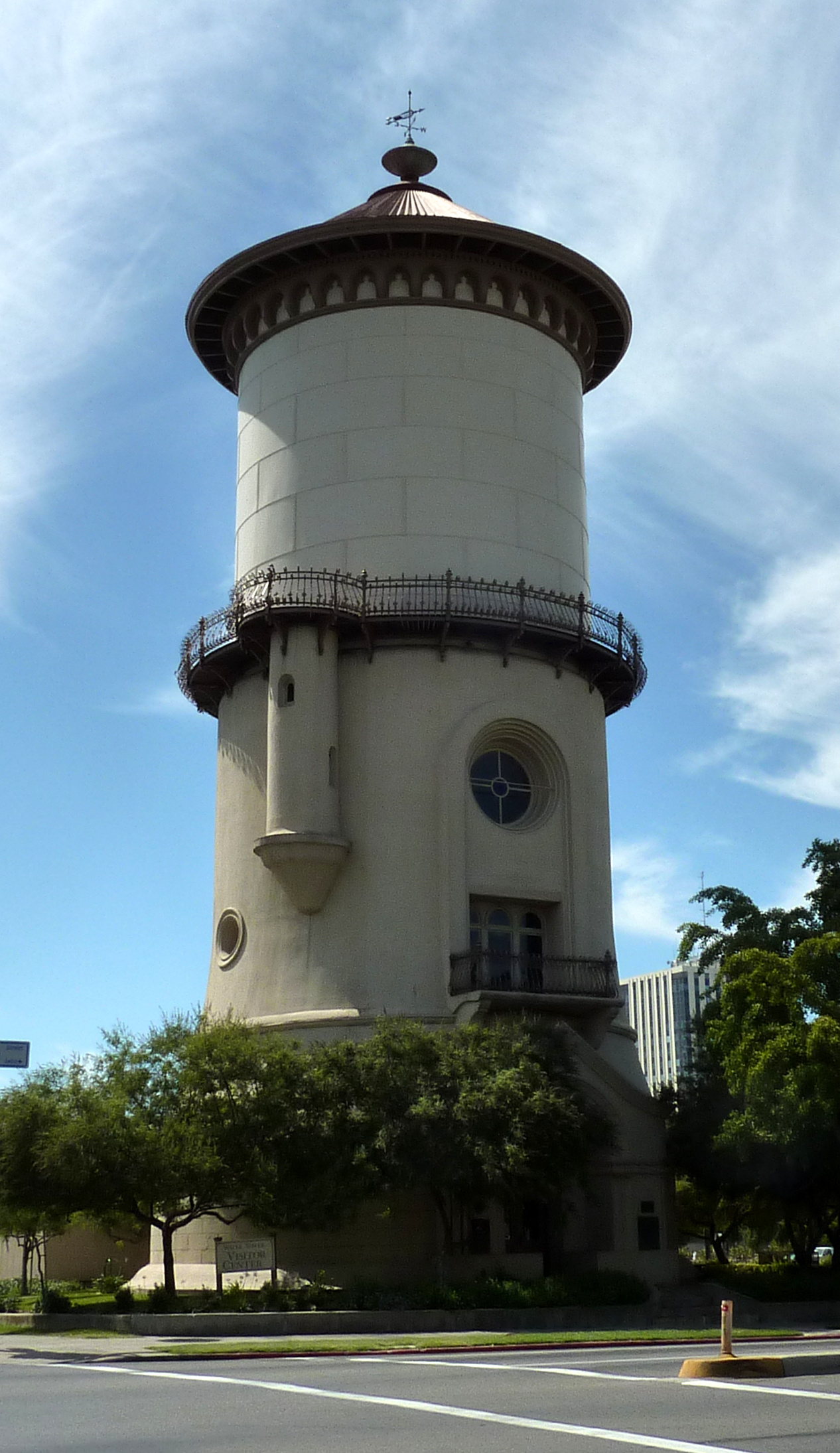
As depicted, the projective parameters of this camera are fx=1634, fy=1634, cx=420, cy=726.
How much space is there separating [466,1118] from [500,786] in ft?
37.2

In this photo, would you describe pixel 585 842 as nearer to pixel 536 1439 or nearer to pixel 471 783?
pixel 471 783

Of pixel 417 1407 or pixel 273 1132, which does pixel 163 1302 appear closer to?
pixel 273 1132

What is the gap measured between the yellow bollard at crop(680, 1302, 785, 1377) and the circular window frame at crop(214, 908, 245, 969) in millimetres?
22753

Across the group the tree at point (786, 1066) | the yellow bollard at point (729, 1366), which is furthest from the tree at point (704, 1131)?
the yellow bollard at point (729, 1366)

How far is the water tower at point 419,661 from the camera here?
38531mm

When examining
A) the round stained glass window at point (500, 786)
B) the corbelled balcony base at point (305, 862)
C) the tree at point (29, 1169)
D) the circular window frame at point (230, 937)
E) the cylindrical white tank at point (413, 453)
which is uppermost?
the cylindrical white tank at point (413, 453)

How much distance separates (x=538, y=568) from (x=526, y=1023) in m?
12.8

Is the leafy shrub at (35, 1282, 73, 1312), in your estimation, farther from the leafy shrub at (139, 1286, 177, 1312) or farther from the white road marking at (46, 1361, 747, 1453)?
the white road marking at (46, 1361, 747, 1453)

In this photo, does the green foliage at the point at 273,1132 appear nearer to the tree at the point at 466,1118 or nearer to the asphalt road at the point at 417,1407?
the tree at the point at 466,1118

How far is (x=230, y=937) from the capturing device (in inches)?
1631

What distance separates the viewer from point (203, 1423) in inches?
575

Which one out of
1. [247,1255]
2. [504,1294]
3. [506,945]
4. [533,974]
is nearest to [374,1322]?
[504,1294]

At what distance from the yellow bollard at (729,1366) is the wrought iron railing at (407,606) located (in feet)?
76.6

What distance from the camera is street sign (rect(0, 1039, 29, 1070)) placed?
30.3 m
